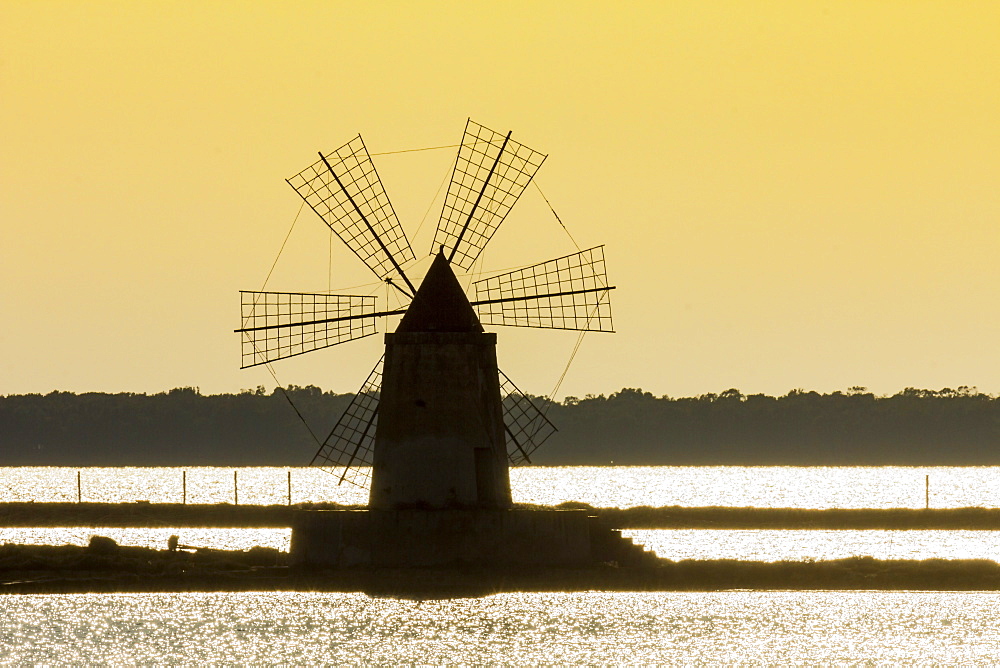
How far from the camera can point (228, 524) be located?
52781 mm

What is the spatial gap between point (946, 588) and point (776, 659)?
21.0ft

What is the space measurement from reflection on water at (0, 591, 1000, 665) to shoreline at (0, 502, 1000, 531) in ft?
54.3

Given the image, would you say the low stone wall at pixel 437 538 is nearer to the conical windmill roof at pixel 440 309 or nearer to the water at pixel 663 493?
the conical windmill roof at pixel 440 309

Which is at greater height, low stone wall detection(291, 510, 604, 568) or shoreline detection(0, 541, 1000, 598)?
low stone wall detection(291, 510, 604, 568)

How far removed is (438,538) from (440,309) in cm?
367

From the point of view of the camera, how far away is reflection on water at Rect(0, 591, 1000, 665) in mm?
30672

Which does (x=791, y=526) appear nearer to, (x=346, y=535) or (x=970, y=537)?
(x=970, y=537)

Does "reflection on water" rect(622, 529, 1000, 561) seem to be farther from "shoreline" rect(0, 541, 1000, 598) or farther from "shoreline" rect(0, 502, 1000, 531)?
"shoreline" rect(0, 541, 1000, 598)

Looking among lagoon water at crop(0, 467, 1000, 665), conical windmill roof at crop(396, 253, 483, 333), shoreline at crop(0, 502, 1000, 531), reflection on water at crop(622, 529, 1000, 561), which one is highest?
conical windmill roof at crop(396, 253, 483, 333)

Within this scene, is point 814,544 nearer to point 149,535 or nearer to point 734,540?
point 734,540

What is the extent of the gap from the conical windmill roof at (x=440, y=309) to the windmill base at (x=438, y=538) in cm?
296

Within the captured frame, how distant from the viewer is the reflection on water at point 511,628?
30.7 metres

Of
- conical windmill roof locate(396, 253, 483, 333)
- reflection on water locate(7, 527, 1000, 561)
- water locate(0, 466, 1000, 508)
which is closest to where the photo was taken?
conical windmill roof locate(396, 253, 483, 333)

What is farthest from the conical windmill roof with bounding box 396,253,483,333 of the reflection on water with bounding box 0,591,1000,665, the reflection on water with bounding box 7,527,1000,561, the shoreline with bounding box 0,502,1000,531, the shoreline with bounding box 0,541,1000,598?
the shoreline with bounding box 0,502,1000,531
